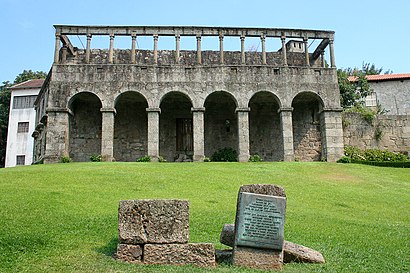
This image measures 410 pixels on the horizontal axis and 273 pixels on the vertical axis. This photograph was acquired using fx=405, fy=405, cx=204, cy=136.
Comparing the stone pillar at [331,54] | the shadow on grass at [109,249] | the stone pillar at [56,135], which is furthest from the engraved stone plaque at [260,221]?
the stone pillar at [331,54]

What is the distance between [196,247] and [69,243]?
2319 millimetres

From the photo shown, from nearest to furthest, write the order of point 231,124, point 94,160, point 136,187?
point 136,187 → point 94,160 → point 231,124

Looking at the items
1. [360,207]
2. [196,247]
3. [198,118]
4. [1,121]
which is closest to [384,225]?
[360,207]

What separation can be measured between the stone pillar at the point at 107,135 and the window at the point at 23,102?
23566mm

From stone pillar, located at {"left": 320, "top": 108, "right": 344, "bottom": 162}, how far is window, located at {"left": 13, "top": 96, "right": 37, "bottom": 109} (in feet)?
102

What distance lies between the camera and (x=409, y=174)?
17.8 metres

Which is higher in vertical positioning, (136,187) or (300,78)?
(300,78)

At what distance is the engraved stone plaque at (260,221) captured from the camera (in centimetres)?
632

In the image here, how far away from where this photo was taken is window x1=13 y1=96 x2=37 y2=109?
41938 millimetres

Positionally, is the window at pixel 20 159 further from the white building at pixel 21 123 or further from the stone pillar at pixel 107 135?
the stone pillar at pixel 107 135

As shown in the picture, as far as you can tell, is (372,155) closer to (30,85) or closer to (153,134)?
(153,134)

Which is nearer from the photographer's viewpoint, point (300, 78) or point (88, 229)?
→ point (88, 229)

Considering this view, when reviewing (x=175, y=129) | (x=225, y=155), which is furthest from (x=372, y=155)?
(x=175, y=129)

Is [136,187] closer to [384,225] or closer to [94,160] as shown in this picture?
[384,225]
